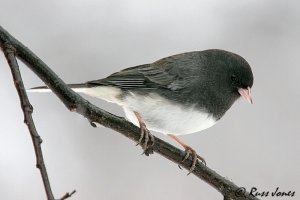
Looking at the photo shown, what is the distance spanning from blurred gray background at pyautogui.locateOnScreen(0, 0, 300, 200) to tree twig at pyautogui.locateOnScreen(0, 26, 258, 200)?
1801 mm

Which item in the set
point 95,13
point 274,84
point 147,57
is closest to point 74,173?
point 147,57

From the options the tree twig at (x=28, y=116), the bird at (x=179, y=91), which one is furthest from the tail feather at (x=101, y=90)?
the tree twig at (x=28, y=116)

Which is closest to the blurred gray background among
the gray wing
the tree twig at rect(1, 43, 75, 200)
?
the gray wing

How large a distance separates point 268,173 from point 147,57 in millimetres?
1431

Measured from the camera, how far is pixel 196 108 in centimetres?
259

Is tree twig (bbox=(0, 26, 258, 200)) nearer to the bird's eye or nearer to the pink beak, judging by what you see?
the pink beak

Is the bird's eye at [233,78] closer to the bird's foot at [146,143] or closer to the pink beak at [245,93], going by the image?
the pink beak at [245,93]

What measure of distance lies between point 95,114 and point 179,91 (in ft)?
3.03

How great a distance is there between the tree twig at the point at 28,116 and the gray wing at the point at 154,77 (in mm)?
1159

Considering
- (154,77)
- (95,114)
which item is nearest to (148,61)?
(154,77)

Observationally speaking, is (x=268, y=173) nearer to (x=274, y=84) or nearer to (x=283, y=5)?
(x=274, y=84)

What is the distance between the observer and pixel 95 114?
72.2 inches

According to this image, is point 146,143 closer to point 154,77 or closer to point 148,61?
point 154,77

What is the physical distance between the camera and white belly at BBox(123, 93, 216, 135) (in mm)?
2557
